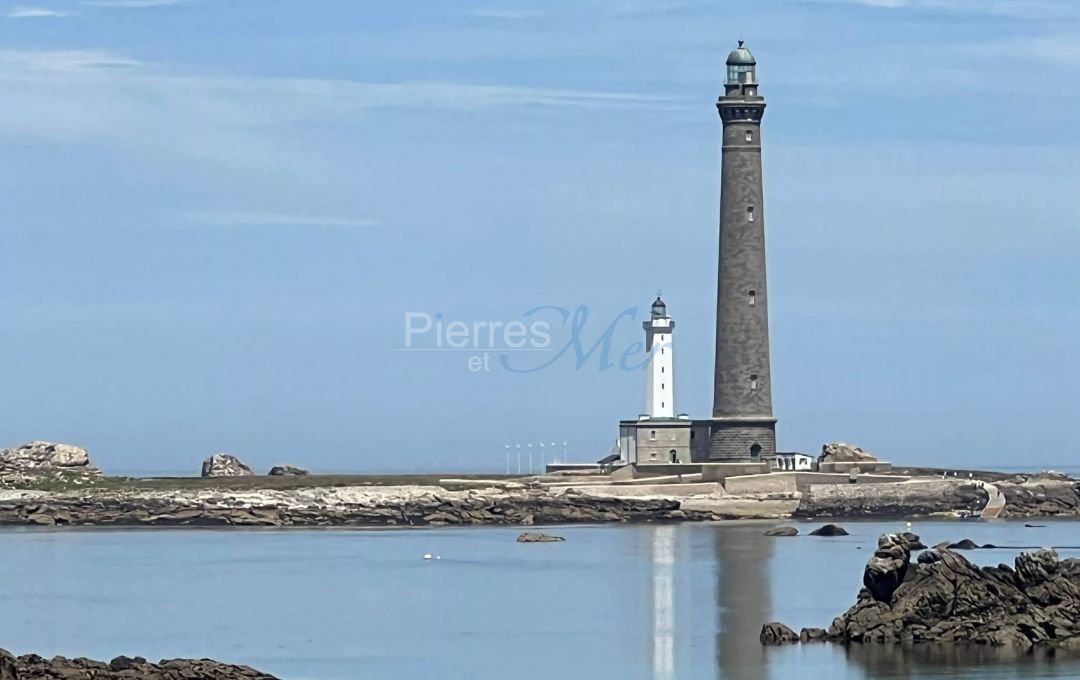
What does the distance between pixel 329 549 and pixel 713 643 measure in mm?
24337

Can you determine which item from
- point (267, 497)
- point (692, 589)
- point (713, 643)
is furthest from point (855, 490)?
point (713, 643)

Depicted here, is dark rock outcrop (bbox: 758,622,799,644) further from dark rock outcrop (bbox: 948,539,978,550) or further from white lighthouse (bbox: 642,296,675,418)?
white lighthouse (bbox: 642,296,675,418)

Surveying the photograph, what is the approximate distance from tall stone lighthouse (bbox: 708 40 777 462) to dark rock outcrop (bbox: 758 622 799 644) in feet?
110

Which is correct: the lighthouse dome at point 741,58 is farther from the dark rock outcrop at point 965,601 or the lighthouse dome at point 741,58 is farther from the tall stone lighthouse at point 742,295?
the dark rock outcrop at point 965,601

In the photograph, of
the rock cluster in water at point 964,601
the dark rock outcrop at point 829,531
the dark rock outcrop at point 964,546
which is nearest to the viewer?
the rock cluster in water at point 964,601

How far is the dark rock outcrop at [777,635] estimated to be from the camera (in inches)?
1336

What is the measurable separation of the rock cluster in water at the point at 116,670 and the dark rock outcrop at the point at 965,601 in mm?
10144

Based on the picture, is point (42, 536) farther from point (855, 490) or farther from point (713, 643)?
point (713, 643)

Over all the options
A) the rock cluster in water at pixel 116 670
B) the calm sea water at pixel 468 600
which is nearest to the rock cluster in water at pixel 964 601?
the calm sea water at pixel 468 600

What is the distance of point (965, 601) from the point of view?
107 feet

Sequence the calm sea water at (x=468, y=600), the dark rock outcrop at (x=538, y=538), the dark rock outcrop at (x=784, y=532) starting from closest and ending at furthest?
the calm sea water at (x=468, y=600) → the dark rock outcrop at (x=538, y=538) → the dark rock outcrop at (x=784, y=532)

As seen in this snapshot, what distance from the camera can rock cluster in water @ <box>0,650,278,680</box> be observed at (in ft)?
84.2

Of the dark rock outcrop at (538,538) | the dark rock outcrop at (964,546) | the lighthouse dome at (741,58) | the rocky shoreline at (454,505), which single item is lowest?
the dark rock outcrop at (964,546)

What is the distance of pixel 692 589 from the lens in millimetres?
45125
